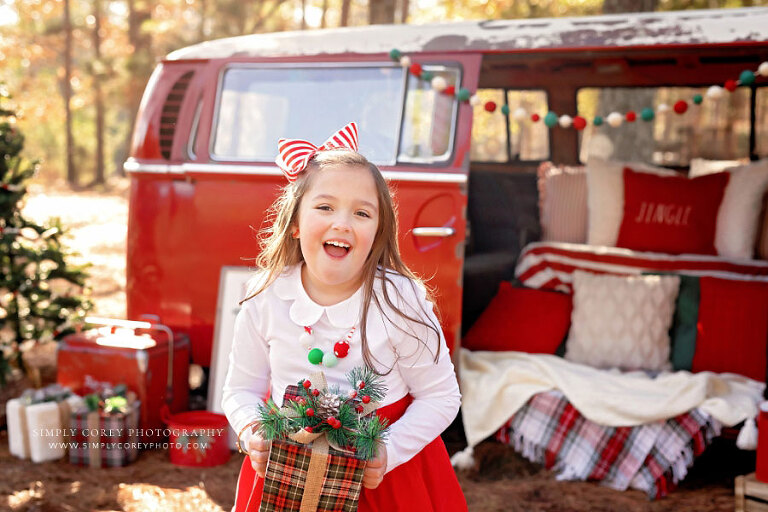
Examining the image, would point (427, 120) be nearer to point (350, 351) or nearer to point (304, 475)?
point (350, 351)

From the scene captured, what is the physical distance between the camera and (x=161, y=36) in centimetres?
1819

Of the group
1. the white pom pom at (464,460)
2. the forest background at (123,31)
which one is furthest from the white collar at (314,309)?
the forest background at (123,31)

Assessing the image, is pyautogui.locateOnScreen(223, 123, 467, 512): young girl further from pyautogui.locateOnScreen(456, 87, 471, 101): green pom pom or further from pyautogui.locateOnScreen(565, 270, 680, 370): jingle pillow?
pyautogui.locateOnScreen(565, 270, 680, 370): jingle pillow

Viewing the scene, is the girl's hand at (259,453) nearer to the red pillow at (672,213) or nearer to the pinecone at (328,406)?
the pinecone at (328,406)

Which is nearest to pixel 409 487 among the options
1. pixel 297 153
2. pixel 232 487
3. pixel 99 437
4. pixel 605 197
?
pixel 297 153

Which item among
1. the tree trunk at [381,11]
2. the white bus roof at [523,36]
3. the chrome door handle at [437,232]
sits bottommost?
the chrome door handle at [437,232]

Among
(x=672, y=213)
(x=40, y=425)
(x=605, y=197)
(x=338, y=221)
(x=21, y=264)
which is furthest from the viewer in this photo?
(x=605, y=197)

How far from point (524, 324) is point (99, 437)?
88.4 inches

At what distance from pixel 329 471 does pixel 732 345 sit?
3058 millimetres

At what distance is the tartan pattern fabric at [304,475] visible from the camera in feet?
5.02

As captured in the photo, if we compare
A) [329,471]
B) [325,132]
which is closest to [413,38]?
[325,132]

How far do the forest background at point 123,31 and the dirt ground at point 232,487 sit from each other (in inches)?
290

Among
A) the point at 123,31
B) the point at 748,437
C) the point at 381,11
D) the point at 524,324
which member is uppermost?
the point at 123,31

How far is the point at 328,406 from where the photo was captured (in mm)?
1536
